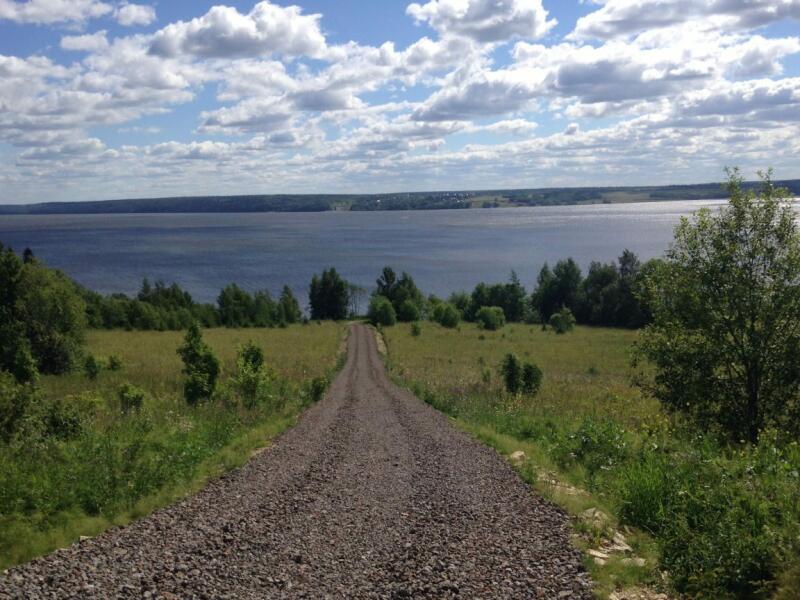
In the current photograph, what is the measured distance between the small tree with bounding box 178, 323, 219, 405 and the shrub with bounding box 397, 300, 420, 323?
67728 mm

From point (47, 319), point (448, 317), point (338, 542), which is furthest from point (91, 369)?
point (448, 317)

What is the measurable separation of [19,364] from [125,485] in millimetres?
23362

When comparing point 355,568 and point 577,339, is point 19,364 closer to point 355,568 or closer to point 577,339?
point 355,568

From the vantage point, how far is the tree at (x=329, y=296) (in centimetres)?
9931

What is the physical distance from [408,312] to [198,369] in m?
69.1

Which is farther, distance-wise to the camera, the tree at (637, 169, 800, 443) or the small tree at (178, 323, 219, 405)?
the small tree at (178, 323, 219, 405)

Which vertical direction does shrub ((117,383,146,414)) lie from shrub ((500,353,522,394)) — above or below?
above

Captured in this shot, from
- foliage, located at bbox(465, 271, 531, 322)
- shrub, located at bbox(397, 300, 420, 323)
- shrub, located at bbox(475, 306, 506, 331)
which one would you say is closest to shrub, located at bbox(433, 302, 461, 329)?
shrub, located at bbox(475, 306, 506, 331)

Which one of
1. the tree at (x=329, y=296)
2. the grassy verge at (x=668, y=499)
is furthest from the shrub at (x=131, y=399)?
the tree at (x=329, y=296)

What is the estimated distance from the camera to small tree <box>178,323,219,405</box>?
23.6 metres

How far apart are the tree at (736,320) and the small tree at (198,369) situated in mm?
15363

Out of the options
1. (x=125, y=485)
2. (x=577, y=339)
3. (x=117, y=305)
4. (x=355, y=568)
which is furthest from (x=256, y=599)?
(x=117, y=305)

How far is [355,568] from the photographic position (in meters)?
7.54

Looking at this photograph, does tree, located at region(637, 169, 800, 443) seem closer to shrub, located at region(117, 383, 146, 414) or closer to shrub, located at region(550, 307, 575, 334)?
shrub, located at region(117, 383, 146, 414)
